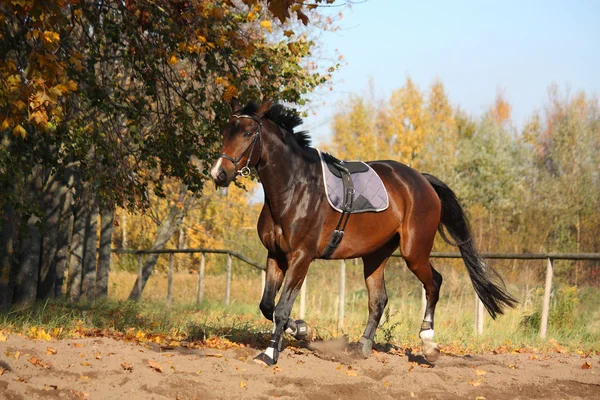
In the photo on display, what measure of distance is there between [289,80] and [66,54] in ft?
11.0

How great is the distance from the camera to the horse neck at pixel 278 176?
739cm

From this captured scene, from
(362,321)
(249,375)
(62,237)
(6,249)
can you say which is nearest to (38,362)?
(249,375)

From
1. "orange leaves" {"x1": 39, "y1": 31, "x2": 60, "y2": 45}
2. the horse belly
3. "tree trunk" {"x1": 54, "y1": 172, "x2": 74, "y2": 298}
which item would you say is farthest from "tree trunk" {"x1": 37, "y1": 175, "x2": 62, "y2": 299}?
the horse belly

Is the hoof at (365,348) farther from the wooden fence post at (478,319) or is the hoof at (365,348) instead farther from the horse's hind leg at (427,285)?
the wooden fence post at (478,319)

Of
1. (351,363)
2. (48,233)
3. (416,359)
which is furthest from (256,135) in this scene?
(48,233)

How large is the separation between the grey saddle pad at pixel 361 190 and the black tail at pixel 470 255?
4.63ft

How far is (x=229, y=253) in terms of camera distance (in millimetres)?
16422

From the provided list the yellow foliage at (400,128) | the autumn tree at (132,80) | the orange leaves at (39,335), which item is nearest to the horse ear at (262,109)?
the autumn tree at (132,80)

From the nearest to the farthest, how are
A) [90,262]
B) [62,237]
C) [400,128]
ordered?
[62,237]
[90,262]
[400,128]

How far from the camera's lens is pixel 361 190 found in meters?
7.96

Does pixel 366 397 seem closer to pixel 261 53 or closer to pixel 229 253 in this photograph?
pixel 261 53

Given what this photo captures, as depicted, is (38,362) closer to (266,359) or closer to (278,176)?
(266,359)

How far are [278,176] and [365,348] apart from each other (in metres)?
2.13

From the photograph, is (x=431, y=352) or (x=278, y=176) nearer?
(x=278, y=176)
